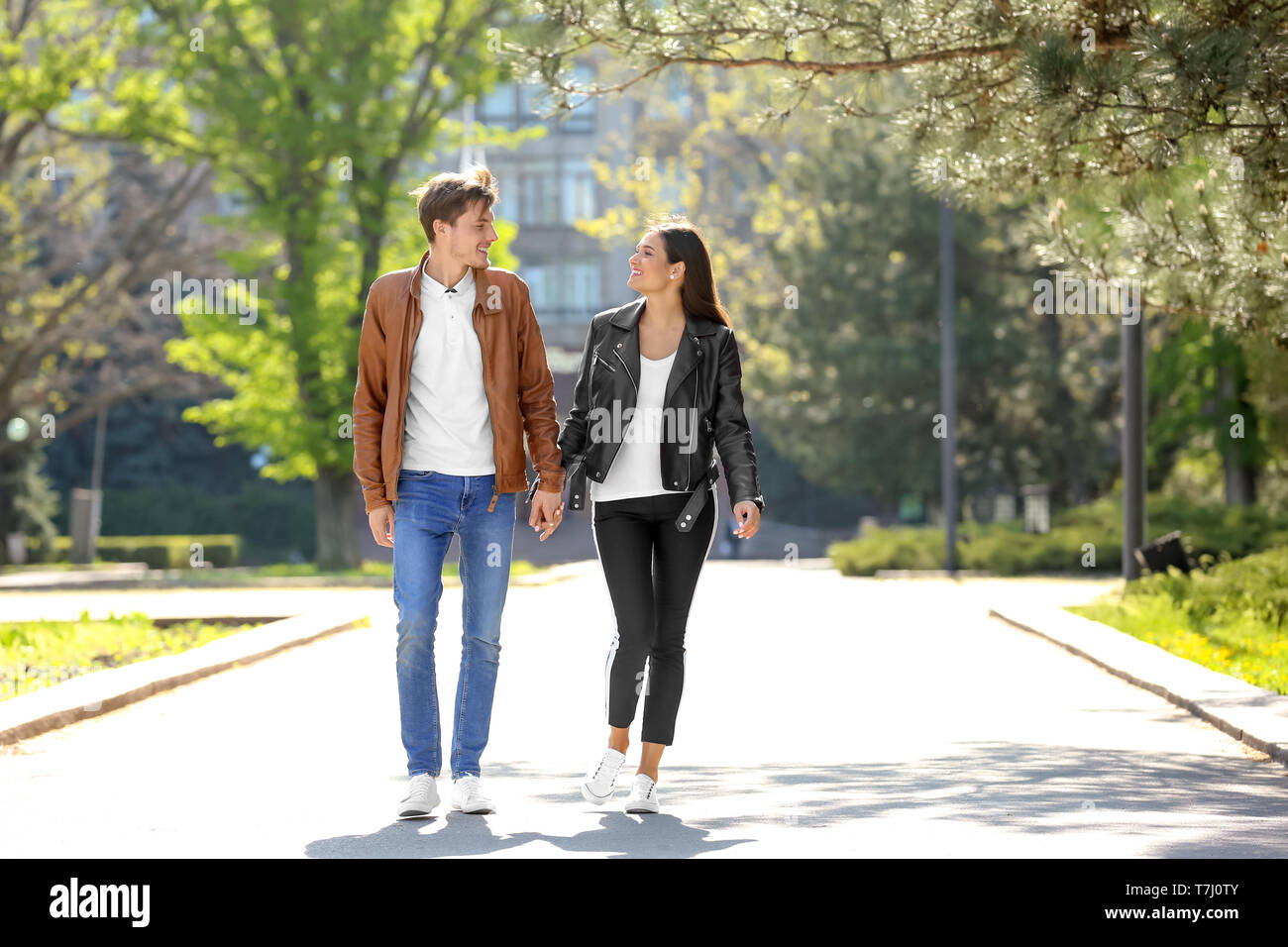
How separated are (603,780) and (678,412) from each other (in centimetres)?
144

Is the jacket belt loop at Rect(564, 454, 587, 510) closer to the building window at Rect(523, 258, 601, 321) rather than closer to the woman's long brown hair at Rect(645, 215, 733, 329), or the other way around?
the woman's long brown hair at Rect(645, 215, 733, 329)

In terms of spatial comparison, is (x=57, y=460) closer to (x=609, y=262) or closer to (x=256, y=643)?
(x=609, y=262)

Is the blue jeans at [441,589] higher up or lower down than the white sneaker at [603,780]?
higher up

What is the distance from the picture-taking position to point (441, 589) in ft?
22.5

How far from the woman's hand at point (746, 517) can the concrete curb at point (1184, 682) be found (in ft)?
10.9

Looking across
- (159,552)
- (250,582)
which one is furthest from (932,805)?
(159,552)

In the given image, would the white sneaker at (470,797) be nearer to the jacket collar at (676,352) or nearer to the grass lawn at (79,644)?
the jacket collar at (676,352)

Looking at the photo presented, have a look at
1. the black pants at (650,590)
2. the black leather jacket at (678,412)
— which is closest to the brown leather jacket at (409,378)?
the black leather jacket at (678,412)

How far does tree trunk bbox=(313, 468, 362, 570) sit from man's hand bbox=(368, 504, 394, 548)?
26695 millimetres

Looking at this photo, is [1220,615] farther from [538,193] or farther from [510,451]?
[538,193]

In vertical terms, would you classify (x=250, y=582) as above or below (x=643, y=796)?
below

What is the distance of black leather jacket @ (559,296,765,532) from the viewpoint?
6.88 metres

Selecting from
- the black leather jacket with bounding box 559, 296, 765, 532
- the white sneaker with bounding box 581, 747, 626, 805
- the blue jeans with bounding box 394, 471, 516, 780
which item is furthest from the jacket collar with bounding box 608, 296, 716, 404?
the white sneaker with bounding box 581, 747, 626, 805

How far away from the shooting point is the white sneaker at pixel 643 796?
23.3 ft
